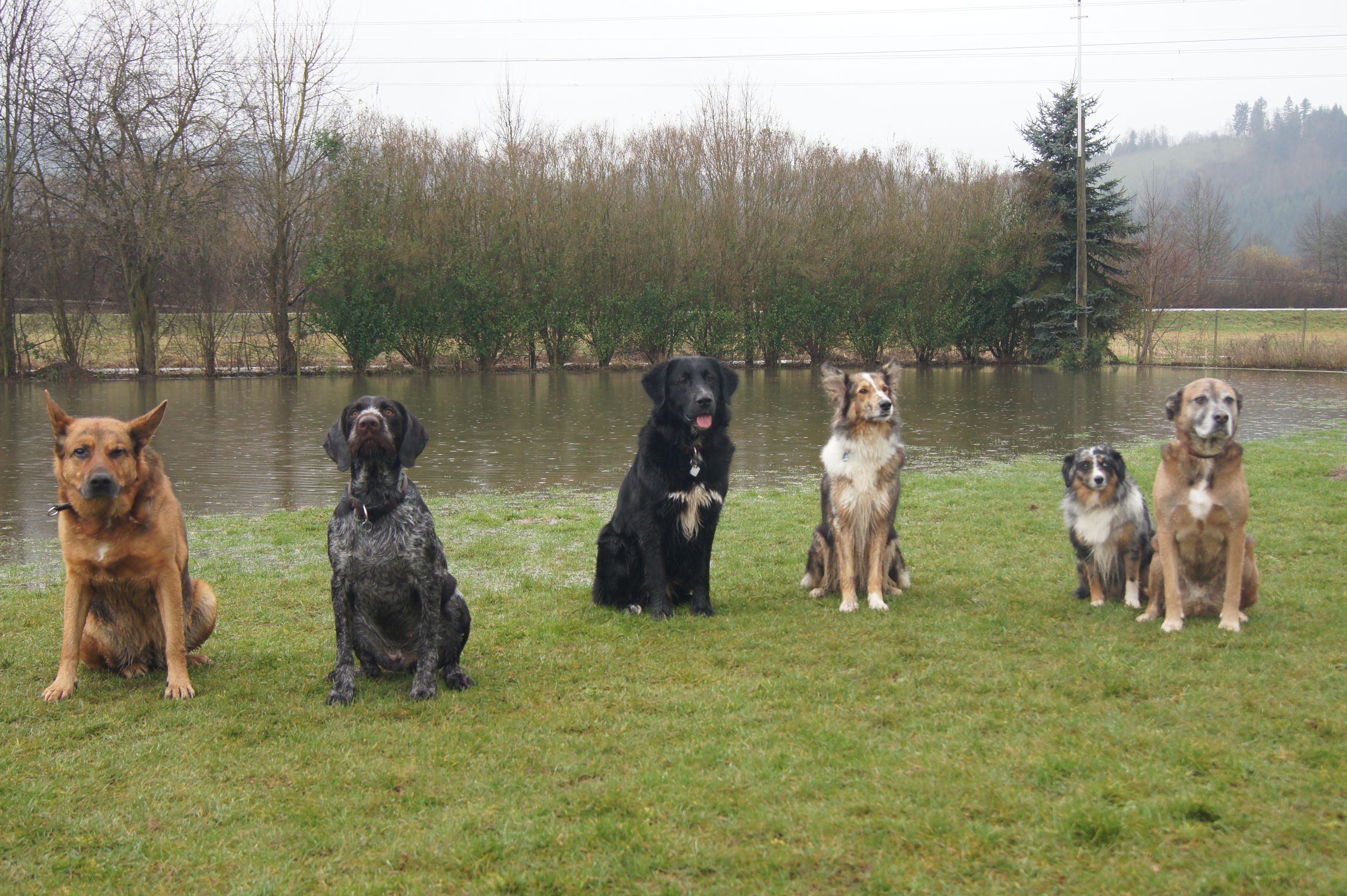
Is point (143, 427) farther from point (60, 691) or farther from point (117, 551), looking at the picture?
point (60, 691)

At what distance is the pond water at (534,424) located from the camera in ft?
41.7

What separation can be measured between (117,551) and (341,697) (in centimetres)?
125

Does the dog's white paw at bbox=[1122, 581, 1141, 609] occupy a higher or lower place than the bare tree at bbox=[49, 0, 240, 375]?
lower

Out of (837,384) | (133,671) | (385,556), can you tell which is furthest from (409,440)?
(837,384)

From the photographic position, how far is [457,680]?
16.4 feet

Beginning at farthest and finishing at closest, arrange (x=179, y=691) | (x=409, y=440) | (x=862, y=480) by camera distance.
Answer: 1. (x=862, y=480)
2. (x=409, y=440)
3. (x=179, y=691)

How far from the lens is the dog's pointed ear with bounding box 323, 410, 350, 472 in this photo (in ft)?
16.1

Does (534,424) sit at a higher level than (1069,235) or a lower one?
lower

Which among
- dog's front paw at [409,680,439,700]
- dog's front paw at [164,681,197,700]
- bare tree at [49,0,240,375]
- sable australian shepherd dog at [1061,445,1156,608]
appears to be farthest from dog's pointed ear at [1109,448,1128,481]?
bare tree at [49,0,240,375]

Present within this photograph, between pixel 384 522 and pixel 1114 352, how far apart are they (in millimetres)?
39506

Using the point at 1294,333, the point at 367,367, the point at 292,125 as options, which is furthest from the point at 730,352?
the point at 1294,333

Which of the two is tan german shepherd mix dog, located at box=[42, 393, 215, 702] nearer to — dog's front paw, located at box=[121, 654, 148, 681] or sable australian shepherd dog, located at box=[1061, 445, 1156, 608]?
dog's front paw, located at box=[121, 654, 148, 681]

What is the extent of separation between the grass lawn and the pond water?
539 centimetres

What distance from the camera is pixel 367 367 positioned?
34.3 m
